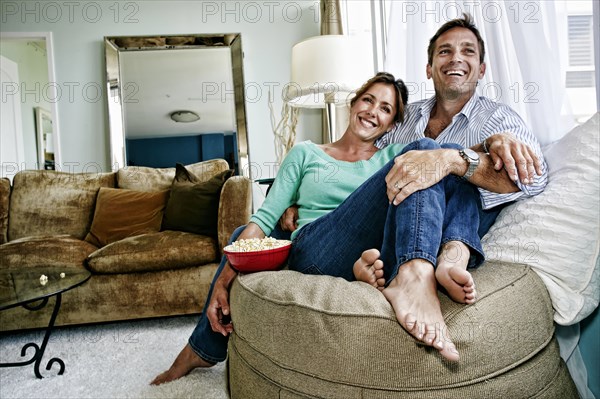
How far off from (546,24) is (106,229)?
241cm

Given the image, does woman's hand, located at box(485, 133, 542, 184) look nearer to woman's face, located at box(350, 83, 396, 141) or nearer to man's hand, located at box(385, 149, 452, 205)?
man's hand, located at box(385, 149, 452, 205)

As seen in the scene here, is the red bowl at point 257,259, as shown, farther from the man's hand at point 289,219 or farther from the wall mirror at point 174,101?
the wall mirror at point 174,101

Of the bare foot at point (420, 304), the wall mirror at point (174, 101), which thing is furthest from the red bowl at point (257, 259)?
the wall mirror at point (174, 101)

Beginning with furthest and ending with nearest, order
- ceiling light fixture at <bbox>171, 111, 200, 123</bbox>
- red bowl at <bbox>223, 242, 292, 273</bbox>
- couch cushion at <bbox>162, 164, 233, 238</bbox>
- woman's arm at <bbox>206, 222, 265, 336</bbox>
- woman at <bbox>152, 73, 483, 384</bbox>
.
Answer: ceiling light fixture at <bbox>171, 111, 200, 123</bbox> < couch cushion at <bbox>162, 164, 233, 238</bbox> < woman's arm at <bbox>206, 222, 265, 336</bbox> < red bowl at <bbox>223, 242, 292, 273</bbox> < woman at <bbox>152, 73, 483, 384</bbox>

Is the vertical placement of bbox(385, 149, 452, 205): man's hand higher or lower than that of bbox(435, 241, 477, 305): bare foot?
higher

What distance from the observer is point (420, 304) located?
96 cm

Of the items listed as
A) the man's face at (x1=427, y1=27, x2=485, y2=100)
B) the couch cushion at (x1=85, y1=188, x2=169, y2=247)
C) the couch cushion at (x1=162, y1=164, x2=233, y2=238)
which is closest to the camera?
the man's face at (x1=427, y1=27, x2=485, y2=100)

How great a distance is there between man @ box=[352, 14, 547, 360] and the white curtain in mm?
68

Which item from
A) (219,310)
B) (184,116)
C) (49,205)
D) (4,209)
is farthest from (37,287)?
(184,116)

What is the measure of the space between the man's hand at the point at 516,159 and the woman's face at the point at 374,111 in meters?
0.56

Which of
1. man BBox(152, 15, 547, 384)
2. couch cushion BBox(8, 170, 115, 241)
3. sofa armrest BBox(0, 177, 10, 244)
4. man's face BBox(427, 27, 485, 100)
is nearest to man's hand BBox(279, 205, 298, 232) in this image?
man BBox(152, 15, 547, 384)

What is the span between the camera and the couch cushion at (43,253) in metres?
2.28

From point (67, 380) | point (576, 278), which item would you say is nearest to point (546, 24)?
point (576, 278)

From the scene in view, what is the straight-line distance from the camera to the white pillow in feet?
3.57
